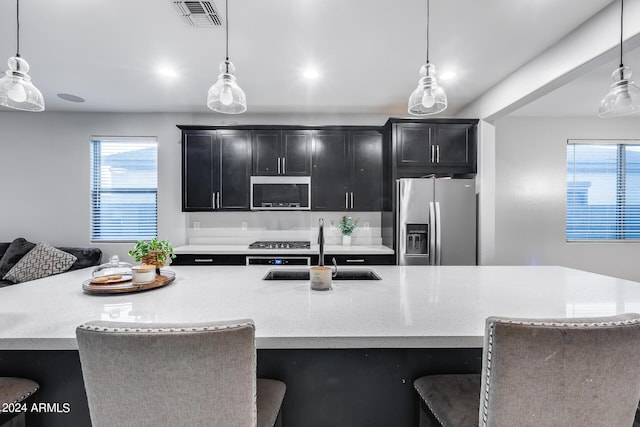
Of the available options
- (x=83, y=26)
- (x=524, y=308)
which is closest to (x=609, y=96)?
(x=524, y=308)

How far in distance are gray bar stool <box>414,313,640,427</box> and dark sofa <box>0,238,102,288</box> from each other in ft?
14.6

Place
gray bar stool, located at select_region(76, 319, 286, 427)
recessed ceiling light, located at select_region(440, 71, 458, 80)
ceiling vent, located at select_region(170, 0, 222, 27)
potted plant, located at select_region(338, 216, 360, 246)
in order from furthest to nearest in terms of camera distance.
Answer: potted plant, located at select_region(338, 216, 360, 246)
recessed ceiling light, located at select_region(440, 71, 458, 80)
ceiling vent, located at select_region(170, 0, 222, 27)
gray bar stool, located at select_region(76, 319, 286, 427)

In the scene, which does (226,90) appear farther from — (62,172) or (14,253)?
(14,253)

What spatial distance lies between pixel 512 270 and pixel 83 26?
344 centimetres

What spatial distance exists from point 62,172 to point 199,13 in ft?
11.2

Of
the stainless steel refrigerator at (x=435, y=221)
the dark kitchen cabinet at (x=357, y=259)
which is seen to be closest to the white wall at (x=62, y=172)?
the dark kitchen cabinet at (x=357, y=259)

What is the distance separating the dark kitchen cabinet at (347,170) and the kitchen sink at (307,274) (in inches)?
75.1

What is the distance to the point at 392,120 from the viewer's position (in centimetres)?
370

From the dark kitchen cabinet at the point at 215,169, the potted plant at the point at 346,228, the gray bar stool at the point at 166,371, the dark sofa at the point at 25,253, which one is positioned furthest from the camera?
the potted plant at the point at 346,228

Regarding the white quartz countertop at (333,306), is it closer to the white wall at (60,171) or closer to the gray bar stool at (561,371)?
the gray bar stool at (561,371)

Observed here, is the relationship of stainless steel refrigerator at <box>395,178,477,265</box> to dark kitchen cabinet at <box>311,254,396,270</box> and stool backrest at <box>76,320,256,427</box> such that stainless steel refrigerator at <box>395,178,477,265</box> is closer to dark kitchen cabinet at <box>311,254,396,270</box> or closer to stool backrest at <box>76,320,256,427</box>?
dark kitchen cabinet at <box>311,254,396,270</box>

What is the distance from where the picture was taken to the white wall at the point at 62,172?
410cm

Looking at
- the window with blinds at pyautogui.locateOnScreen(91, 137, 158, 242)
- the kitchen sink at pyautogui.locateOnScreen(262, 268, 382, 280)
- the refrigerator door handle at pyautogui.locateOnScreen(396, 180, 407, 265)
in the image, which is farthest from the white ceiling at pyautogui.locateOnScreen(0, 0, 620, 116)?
the kitchen sink at pyautogui.locateOnScreen(262, 268, 382, 280)

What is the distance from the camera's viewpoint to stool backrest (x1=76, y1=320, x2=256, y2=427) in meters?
0.75
